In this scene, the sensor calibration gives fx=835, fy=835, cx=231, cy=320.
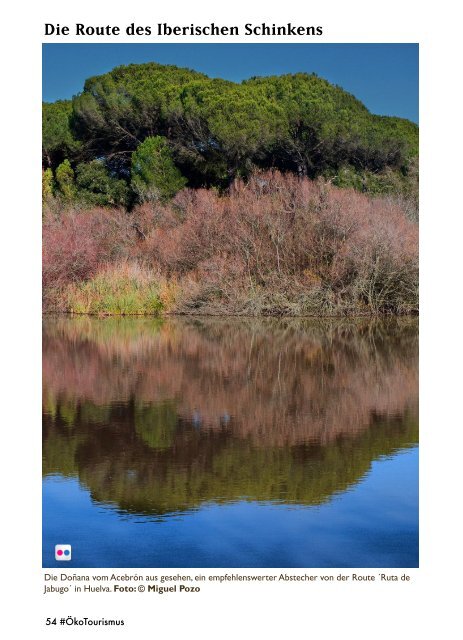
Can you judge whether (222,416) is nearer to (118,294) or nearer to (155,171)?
(118,294)

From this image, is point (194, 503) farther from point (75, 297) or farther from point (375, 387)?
point (75, 297)

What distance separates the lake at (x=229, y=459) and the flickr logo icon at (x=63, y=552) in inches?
1.4

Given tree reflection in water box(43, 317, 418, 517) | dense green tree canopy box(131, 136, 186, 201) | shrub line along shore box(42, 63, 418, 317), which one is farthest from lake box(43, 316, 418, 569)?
dense green tree canopy box(131, 136, 186, 201)

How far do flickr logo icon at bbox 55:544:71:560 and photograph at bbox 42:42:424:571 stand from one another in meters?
0.01

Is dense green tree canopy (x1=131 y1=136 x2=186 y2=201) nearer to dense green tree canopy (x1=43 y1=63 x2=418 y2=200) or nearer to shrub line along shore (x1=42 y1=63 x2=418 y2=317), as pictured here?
shrub line along shore (x1=42 y1=63 x2=418 y2=317)

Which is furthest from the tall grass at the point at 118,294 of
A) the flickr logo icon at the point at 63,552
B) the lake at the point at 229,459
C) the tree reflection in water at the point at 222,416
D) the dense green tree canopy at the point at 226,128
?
the flickr logo icon at the point at 63,552

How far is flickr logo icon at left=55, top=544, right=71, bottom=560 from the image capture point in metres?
5.05

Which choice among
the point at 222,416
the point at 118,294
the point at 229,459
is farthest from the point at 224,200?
the point at 229,459

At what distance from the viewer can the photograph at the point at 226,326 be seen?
5.56 metres
